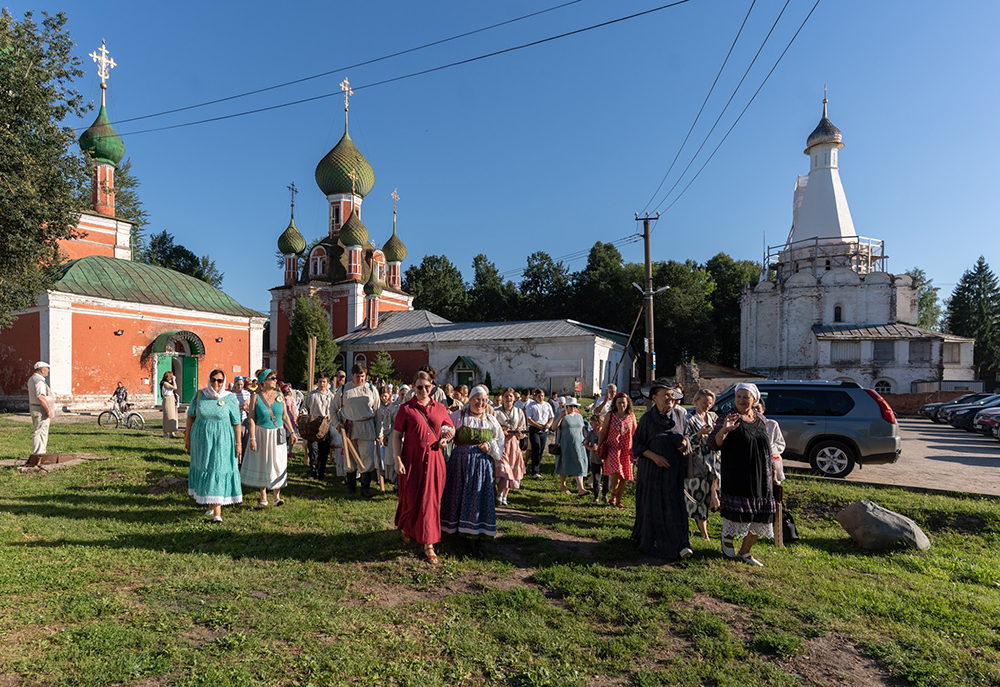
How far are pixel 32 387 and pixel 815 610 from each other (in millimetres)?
11371

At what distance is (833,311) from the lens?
36.2m

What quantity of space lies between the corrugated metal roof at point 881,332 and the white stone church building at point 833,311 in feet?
0.17

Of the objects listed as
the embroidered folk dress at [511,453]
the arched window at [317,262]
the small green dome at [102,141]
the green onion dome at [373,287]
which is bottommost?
the embroidered folk dress at [511,453]

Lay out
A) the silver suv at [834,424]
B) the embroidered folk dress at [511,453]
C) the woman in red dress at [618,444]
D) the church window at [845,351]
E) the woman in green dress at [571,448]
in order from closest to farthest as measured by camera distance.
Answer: the embroidered folk dress at [511,453], the woman in red dress at [618,444], the woman in green dress at [571,448], the silver suv at [834,424], the church window at [845,351]

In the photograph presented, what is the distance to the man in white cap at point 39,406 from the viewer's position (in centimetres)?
907

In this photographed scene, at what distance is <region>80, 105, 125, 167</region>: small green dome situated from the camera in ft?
87.0

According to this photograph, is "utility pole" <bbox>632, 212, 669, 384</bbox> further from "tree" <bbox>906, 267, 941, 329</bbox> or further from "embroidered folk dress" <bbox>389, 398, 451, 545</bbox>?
"tree" <bbox>906, 267, 941, 329</bbox>

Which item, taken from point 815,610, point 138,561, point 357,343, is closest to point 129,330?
point 357,343

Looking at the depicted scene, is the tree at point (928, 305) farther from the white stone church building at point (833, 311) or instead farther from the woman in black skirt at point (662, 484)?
the woman in black skirt at point (662, 484)

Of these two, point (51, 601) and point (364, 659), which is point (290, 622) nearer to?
point (364, 659)

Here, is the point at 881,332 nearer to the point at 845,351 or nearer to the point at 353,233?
the point at 845,351

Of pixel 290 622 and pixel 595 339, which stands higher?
pixel 595 339

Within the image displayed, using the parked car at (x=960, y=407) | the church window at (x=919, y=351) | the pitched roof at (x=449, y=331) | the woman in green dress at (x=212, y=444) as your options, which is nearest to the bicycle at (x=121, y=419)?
the woman in green dress at (x=212, y=444)

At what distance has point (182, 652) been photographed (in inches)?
139
